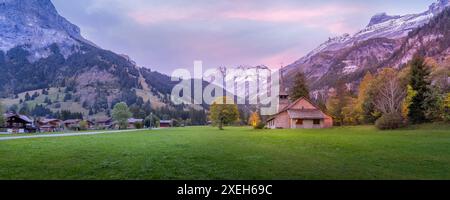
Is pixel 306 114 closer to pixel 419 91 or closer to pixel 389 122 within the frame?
pixel 419 91

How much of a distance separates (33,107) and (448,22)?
191 m

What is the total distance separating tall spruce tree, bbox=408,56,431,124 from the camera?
105ft

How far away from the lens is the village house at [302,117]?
4494cm

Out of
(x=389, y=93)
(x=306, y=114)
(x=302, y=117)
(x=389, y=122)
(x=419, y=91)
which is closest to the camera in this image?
(x=389, y=122)

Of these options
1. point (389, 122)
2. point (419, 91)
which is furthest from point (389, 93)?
point (389, 122)

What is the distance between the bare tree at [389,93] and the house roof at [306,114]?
8.59 meters

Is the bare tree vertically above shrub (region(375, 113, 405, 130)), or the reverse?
the bare tree

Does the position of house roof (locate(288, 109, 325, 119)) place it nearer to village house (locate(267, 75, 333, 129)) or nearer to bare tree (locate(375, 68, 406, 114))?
village house (locate(267, 75, 333, 129))

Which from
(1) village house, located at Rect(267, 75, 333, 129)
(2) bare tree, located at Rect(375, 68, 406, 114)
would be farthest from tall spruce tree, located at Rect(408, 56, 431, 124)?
(1) village house, located at Rect(267, 75, 333, 129)

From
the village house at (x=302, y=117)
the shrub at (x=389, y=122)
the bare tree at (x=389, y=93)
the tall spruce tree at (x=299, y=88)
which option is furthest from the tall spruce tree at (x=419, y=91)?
the tall spruce tree at (x=299, y=88)

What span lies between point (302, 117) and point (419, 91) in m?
15.5

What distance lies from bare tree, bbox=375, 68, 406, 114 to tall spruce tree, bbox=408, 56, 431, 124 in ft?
6.34

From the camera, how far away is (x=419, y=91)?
32.8 m
